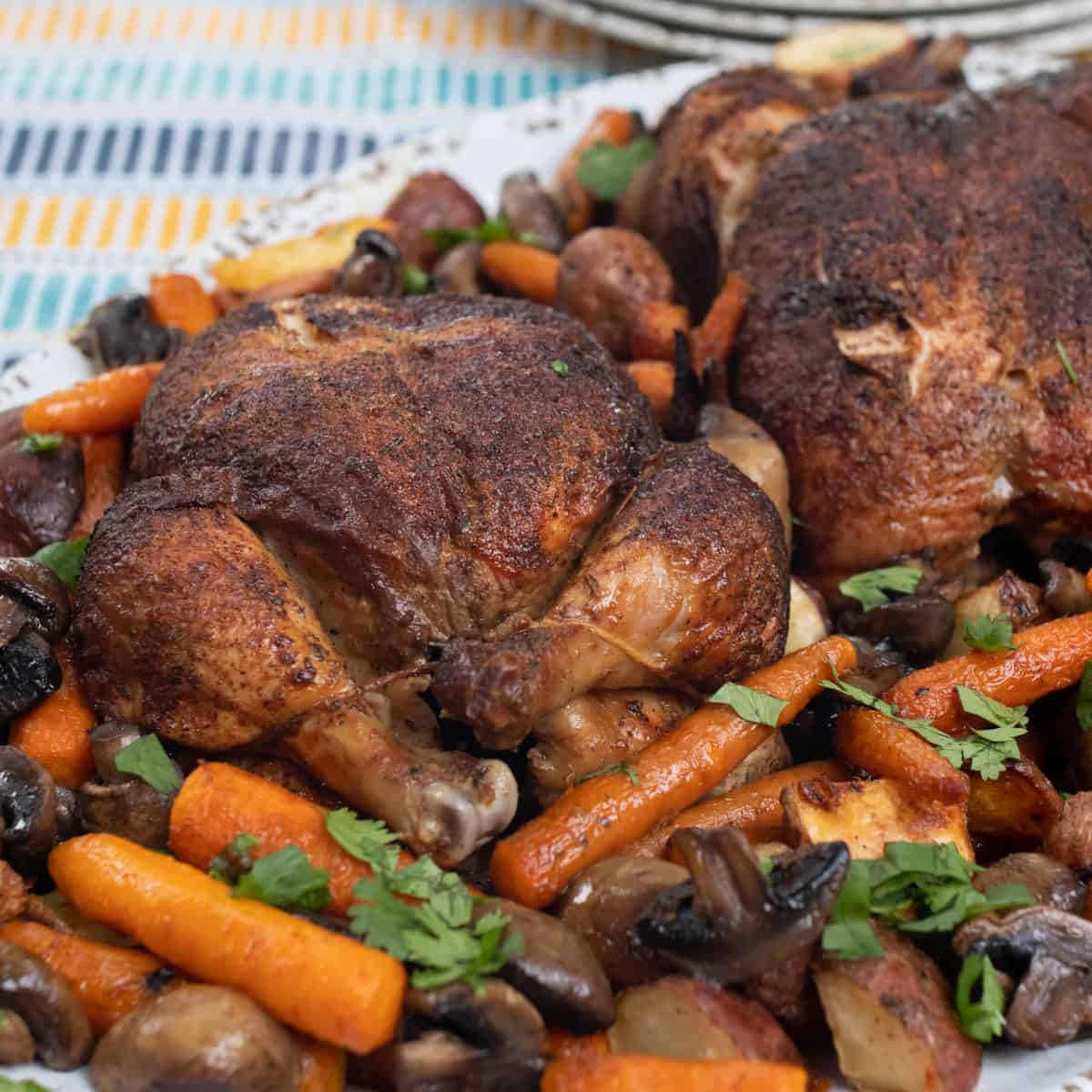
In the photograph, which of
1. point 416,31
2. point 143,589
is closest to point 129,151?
point 416,31

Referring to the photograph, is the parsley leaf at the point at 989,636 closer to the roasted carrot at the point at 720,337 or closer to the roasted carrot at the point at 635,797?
the roasted carrot at the point at 635,797

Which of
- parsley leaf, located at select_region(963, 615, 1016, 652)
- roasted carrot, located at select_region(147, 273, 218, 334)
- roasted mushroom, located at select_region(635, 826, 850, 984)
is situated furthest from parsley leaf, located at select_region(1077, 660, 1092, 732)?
roasted carrot, located at select_region(147, 273, 218, 334)

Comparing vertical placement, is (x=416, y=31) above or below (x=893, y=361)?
above

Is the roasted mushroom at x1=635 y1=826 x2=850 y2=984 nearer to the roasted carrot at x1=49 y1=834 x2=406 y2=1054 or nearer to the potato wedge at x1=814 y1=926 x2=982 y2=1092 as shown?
the potato wedge at x1=814 y1=926 x2=982 y2=1092

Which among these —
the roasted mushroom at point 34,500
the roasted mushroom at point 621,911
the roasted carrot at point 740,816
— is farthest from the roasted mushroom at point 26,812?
the roasted carrot at point 740,816

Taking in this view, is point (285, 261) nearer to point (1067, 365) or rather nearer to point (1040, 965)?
point (1067, 365)

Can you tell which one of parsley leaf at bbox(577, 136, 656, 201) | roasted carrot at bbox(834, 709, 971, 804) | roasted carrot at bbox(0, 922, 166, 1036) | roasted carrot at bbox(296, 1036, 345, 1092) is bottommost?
roasted carrot at bbox(296, 1036, 345, 1092)

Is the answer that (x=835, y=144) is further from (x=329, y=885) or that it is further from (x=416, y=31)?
(x=416, y=31)
